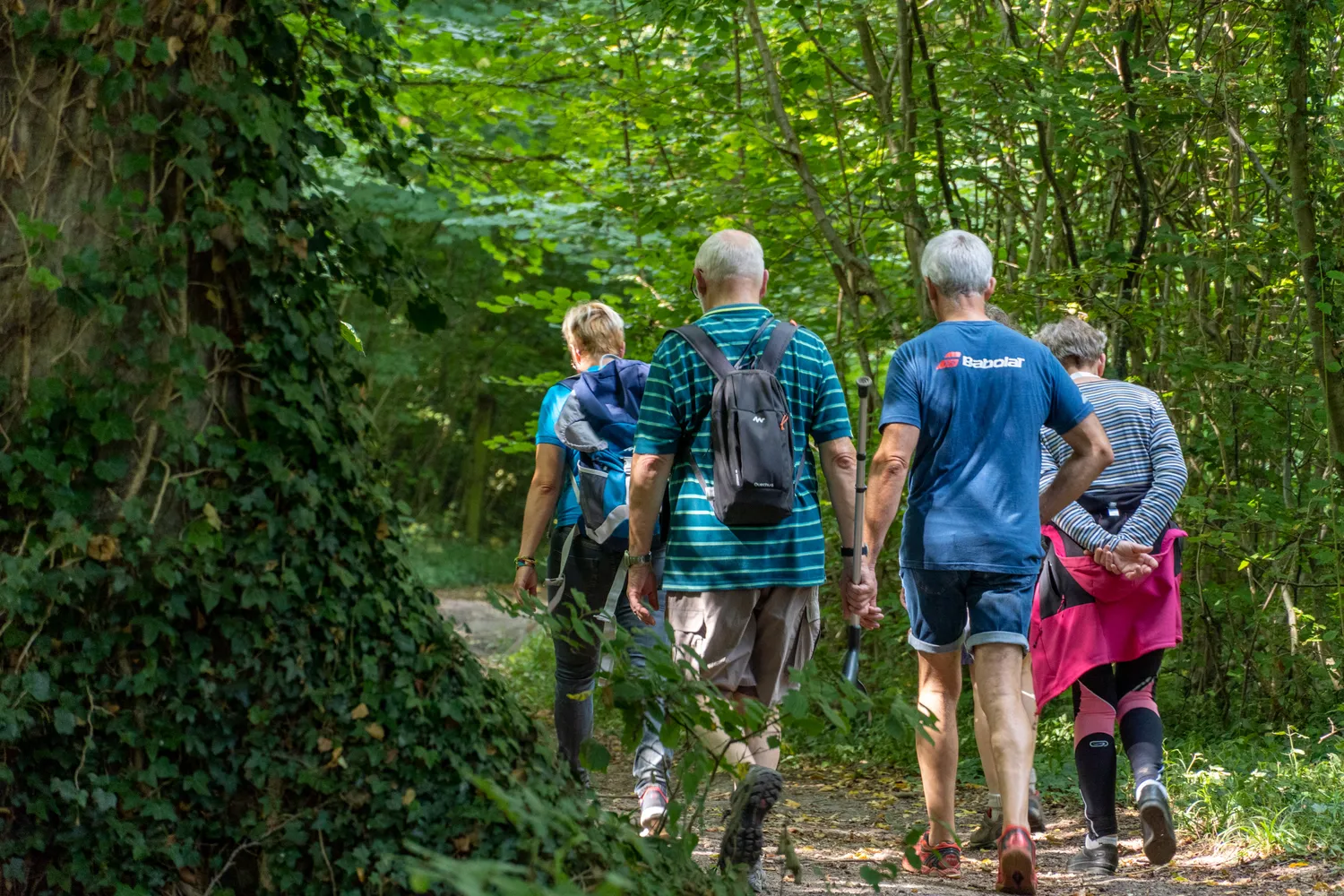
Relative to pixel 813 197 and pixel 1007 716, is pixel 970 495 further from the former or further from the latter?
pixel 813 197

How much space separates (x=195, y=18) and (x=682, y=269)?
6.11 meters

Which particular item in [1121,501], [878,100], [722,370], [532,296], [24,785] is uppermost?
[878,100]

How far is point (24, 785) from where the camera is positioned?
289 cm

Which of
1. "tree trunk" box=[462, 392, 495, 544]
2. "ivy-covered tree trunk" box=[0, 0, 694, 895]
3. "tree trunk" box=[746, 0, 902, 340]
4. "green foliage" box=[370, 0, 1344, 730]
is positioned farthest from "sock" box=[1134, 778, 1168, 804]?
"tree trunk" box=[462, 392, 495, 544]

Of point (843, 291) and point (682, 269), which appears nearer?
point (843, 291)

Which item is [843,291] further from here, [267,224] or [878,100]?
[267,224]

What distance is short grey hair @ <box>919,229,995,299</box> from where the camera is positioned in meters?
4.67

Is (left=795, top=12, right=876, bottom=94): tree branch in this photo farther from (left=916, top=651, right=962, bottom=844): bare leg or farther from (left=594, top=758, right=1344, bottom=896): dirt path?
(left=916, top=651, right=962, bottom=844): bare leg

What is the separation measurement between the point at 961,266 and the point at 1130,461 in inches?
44.6

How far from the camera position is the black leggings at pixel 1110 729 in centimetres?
498

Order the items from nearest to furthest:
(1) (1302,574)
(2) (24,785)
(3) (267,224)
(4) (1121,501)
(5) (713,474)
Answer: (2) (24,785)
(3) (267,224)
(5) (713,474)
(4) (1121,501)
(1) (1302,574)

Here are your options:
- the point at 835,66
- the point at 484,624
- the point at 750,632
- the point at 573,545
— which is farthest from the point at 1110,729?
the point at 484,624

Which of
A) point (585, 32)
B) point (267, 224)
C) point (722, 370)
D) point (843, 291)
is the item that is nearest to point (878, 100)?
point (843, 291)

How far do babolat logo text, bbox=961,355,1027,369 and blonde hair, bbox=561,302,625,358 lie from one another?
1.64 metres
